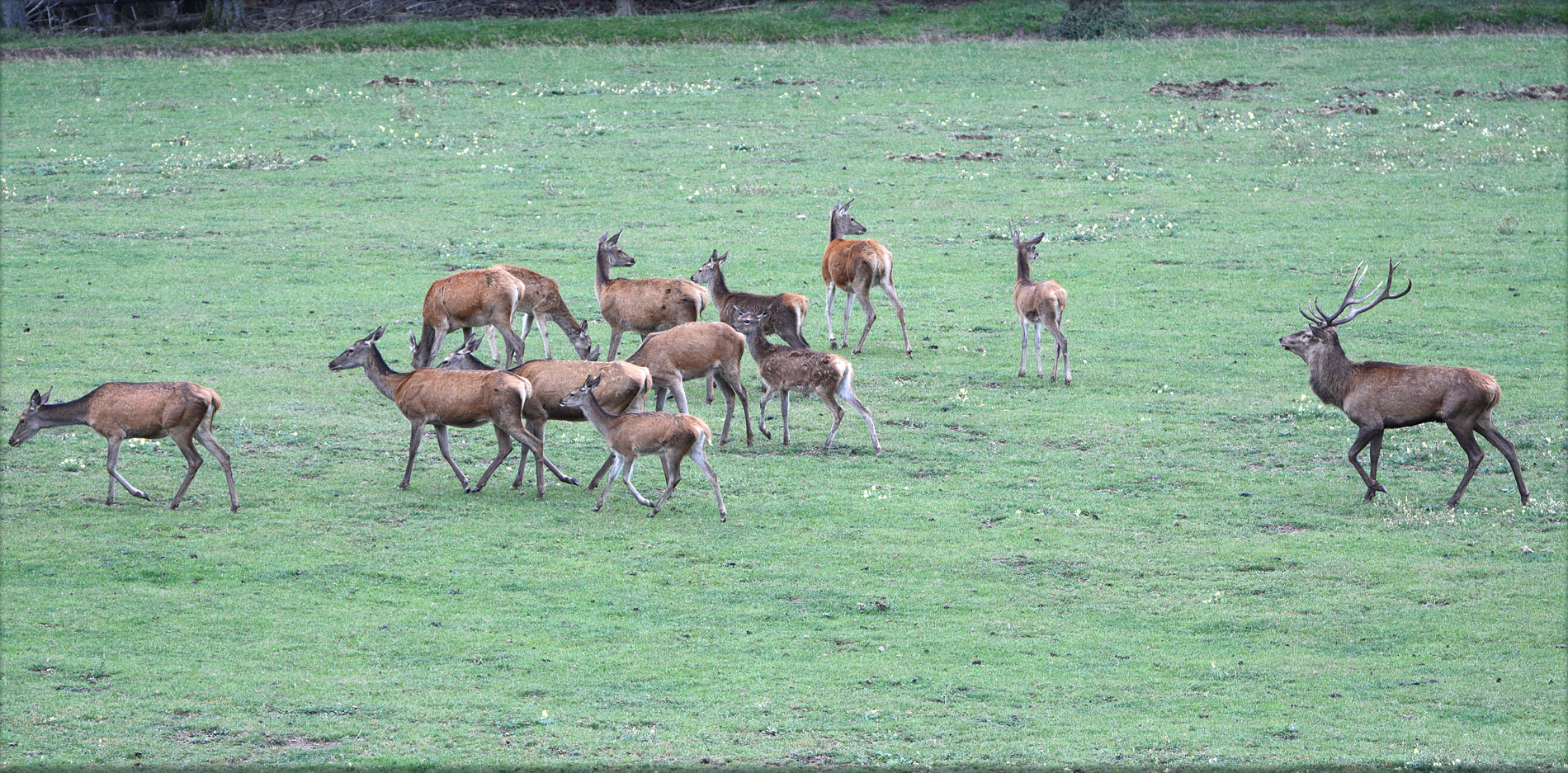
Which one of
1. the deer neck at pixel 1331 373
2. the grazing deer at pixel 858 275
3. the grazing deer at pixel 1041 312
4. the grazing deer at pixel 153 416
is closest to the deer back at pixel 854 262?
the grazing deer at pixel 858 275

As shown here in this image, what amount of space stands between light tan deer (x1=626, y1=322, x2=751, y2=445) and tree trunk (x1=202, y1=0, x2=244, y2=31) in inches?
1297

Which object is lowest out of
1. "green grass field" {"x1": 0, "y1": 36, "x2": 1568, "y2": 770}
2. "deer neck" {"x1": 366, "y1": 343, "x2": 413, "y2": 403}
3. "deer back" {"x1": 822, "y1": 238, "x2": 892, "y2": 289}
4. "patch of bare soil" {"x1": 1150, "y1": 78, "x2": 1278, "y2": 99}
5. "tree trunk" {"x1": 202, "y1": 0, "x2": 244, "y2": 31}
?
"green grass field" {"x1": 0, "y1": 36, "x2": 1568, "y2": 770}

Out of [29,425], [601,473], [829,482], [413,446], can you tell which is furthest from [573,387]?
[29,425]

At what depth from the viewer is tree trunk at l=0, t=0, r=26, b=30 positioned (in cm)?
4231

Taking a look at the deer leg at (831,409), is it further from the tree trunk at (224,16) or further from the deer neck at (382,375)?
the tree trunk at (224,16)

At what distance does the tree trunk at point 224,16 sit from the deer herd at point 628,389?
3029cm

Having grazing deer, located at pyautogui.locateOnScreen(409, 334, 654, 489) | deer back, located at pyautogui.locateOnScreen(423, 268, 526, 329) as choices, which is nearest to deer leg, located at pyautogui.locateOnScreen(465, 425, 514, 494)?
grazing deer, located at pyautogui.locateOnScreen(409, 334, 654, 489)

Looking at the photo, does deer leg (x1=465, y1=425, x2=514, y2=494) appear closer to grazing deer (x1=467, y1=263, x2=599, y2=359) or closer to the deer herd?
the deer herd

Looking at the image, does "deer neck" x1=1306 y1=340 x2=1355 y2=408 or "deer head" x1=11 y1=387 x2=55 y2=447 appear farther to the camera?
"deer neck" x1=1306 y1=340 x2=1355 y2=408

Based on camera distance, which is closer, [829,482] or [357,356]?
[829,482]

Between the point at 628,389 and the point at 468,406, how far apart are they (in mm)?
1275

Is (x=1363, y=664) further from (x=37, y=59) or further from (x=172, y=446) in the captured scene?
(x=37, y=59)

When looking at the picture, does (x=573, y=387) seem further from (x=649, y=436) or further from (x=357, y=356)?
(x=357, y=356)

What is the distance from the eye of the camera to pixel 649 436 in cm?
1162
